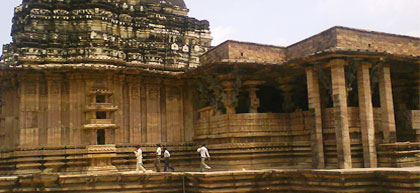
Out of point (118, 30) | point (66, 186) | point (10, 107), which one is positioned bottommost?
point (66, 186)

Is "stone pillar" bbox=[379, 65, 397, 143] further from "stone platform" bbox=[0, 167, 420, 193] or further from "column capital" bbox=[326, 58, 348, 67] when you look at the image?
"stone platform" bbox=[0, 167, 420, 193]

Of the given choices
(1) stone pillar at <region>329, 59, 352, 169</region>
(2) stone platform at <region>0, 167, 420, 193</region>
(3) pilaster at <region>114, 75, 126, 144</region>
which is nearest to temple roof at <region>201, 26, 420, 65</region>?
(1) stone pillar at <region>329, 59, 352, 169</region>

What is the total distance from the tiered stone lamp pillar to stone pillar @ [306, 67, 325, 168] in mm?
7833

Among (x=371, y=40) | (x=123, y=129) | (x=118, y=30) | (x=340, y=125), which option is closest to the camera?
(x=340, y=125)

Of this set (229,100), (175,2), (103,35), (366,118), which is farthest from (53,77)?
(366,118)

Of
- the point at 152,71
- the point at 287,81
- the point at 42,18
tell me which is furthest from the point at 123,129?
the point at 287,81

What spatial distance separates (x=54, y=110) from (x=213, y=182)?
25.9ft

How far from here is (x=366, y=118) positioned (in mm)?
15117

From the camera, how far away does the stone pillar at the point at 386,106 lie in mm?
15602

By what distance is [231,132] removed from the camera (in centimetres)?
1703

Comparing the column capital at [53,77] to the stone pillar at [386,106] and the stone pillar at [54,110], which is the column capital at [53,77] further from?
the stone pillar at [386,106]

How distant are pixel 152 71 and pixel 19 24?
21.2 ft

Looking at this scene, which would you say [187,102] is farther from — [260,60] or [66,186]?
[66,186]

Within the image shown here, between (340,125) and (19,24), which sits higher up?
(19,24)
